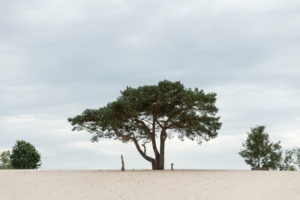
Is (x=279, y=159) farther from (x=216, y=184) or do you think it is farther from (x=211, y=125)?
(x=216, y=184)

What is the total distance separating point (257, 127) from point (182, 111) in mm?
22137

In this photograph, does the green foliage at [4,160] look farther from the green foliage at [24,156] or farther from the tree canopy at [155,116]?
the tree canopy at [155,116]

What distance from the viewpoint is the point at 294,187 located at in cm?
3334

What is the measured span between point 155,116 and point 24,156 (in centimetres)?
3598

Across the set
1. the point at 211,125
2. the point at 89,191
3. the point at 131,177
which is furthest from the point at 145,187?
the point at 211,125

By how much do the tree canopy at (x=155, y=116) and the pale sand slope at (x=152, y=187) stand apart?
10.3 m

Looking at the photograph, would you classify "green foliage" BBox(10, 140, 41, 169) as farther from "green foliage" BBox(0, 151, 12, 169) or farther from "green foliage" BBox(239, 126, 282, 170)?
"green foliage" BBox(239, 126, 282, 170)

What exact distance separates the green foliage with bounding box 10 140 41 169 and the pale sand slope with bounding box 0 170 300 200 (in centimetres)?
3708

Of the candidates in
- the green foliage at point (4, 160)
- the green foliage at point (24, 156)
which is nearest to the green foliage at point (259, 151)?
the green foliage at point (24, 156)

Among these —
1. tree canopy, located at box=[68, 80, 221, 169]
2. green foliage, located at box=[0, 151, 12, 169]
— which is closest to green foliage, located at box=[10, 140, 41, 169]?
green foliage, located at box=[0, 151, 12, 169]

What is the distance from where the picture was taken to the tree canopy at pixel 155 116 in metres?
48.5

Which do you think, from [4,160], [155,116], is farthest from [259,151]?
[4,160]

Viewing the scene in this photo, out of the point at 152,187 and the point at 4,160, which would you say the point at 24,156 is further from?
the point at 152,187

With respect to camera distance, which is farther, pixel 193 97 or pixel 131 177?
pixel 193 97
